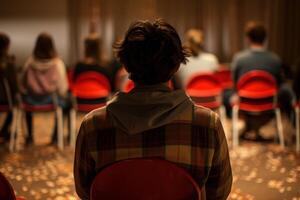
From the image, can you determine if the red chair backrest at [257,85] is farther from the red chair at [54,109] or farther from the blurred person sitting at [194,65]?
the red chair at [54,109]

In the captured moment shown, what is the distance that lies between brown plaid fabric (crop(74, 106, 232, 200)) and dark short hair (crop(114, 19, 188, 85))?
18 centimetres

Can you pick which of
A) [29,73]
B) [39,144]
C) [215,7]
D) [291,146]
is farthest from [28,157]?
[215,7]

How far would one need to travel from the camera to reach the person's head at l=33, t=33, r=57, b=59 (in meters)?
5.15

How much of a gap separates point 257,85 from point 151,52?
3422 mm

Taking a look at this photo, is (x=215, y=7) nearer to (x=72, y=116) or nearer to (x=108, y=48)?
→ (x=108, y=48)

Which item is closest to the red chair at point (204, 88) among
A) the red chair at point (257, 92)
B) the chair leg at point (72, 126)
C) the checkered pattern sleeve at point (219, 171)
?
the red chair at point (257, 92)

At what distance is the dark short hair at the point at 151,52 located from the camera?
5.65 feet

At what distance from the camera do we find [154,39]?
1.73 metres

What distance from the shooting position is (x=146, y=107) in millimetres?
1755

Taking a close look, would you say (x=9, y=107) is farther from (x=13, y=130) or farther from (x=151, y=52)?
(x=151, y=52)

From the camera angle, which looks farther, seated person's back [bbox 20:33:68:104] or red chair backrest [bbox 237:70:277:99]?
seated person's back [bbox 20:33:68:104]

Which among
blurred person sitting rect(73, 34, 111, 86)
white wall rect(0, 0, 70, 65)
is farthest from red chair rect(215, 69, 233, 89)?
white wall rect(0, 0, 70, 65)

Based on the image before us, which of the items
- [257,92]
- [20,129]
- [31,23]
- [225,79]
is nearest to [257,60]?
[257,92]

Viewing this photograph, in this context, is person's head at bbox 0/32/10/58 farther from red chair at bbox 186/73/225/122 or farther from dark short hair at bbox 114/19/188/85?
dark short hair at bbox 114/19/188/85
